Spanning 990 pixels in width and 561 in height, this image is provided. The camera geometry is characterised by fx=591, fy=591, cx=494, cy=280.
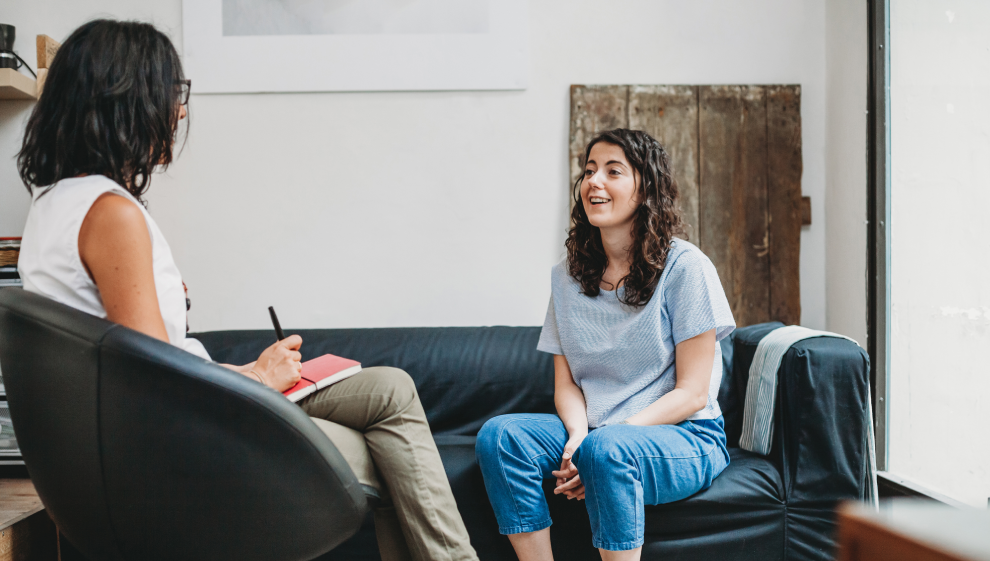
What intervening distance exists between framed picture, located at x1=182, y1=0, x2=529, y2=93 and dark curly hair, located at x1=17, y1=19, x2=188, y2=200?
4.38 feet

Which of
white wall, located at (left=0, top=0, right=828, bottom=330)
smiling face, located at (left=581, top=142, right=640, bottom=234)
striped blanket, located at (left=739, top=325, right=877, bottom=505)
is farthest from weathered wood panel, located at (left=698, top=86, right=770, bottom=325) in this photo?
smiling face, located at (left=581, top=142, right=640, bottom=234)

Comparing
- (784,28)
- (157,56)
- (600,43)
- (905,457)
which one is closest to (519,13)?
(600,43)

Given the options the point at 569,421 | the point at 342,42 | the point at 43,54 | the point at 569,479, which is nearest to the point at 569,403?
the point at 569,421

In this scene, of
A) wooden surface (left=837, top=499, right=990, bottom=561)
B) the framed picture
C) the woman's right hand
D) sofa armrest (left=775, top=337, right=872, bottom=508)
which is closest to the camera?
wooden surface (left=837, top=499, right=990, bottom=561)

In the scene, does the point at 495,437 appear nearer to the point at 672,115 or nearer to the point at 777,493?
the point at 777,493

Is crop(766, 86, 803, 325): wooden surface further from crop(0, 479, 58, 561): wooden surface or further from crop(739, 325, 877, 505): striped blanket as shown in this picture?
crop(0, 479, 58, 561): wooden surface

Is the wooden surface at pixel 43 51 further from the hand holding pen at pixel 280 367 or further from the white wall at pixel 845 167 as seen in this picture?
the white wall at pixel 845 167

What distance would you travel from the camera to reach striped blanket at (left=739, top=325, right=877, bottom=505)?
4.94 feet

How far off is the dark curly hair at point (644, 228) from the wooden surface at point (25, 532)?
1.40 metres

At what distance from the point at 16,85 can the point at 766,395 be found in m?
2.57

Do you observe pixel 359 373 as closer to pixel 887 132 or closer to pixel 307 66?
pixel 307 66

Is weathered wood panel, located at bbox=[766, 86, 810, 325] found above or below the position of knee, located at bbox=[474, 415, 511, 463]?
above

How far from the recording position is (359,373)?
127cm

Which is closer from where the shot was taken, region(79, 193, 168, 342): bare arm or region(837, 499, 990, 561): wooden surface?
region(837, 499, 990, 561): wooden surface
